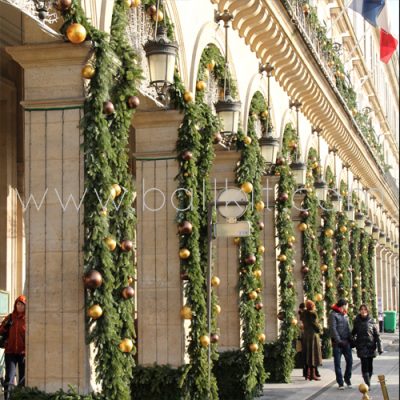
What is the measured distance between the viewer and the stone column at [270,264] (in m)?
19.3

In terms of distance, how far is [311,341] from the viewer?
62.1 feet

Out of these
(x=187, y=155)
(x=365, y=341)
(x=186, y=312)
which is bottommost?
(x=365, y=341)

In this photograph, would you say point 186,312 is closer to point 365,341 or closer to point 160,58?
point 160,58

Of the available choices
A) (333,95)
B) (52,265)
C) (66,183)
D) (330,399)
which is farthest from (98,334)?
(333,95)

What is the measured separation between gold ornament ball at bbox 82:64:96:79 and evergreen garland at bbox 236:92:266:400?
6035mm

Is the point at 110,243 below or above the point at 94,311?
above

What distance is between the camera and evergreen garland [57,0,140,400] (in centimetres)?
983

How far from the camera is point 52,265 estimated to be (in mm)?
9945

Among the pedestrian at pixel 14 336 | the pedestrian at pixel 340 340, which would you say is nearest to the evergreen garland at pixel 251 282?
the pedestrian at pixel 340 340

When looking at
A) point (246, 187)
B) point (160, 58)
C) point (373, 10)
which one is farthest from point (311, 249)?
point (160, 58)

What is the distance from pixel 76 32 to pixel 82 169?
4.46 feet

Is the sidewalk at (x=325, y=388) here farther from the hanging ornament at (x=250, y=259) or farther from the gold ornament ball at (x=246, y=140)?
the gold ornament ball at (x=246, y=140)

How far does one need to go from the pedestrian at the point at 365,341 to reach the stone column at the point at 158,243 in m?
5.48

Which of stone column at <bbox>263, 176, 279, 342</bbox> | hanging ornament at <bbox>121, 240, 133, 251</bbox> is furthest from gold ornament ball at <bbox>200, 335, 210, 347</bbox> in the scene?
stone column at <bbox>263, 176, 279, 342</bbox>
